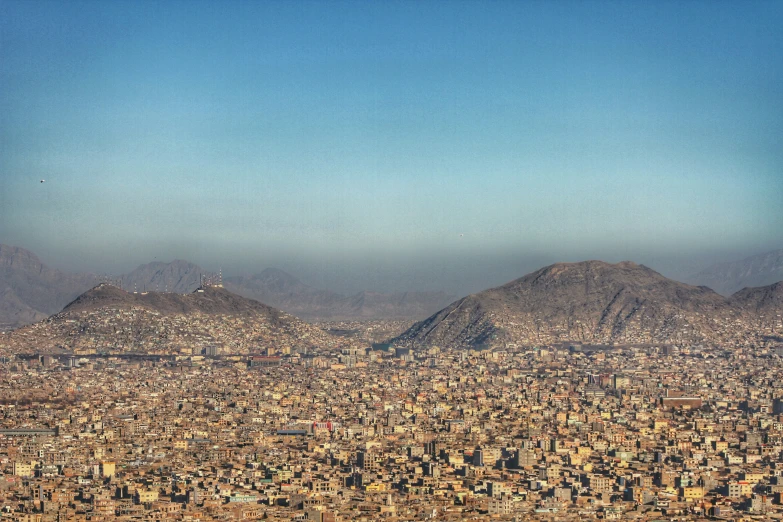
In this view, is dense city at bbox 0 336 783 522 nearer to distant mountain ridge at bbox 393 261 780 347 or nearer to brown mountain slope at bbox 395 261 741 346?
distant mountain ridge at bbox 393 261 780 347

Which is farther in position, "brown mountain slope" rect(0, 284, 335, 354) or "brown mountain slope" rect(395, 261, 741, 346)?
"brown mountain slope" rect(395, 261, 741, 346)

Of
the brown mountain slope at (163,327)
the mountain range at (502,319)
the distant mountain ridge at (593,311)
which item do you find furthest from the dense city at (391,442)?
the distant mountain ridge at (593,311)

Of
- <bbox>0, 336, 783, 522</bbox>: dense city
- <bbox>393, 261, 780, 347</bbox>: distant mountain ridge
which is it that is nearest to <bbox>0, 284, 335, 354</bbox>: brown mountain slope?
<bbox>393, 261, 780, 347</bbox>: distant mountain ridge

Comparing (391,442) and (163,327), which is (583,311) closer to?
(163,327)

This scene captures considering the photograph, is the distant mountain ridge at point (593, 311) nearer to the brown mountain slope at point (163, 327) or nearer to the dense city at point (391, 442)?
the brown mountain slope at point (163, 327)

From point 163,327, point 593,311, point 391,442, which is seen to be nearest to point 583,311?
point 593,311

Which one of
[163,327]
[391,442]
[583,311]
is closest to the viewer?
[391,442]

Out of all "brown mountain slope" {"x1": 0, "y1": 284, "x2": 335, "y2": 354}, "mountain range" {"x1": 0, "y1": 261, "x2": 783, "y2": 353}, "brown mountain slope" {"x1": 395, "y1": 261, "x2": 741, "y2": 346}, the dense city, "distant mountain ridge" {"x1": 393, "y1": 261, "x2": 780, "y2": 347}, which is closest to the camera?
the dense city
